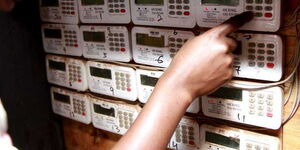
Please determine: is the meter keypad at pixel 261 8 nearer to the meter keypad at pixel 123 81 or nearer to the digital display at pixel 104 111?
the meter keypad at pixel 123 81

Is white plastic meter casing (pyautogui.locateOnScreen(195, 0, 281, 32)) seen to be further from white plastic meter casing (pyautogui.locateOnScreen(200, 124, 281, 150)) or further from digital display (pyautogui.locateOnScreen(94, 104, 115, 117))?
digital display (pyautogui.locateOnScreen(94, 104, 115, 117))

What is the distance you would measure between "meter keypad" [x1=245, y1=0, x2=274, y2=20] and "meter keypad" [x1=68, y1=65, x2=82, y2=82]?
0.62 metres

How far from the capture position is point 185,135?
1.01 meters

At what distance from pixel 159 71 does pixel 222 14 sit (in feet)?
0.80

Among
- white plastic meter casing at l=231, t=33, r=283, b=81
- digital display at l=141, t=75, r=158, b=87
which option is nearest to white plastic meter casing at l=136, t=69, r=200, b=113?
digital display at l=141, t=75, r=158, b=87

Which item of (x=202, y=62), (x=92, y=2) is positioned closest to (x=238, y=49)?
(x=202, y=62)

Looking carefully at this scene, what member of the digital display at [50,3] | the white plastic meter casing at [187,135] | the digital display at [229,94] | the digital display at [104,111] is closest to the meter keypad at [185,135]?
the white plastic meter casing at [187,135]

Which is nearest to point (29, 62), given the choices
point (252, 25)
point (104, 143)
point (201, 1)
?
point (104, 143)

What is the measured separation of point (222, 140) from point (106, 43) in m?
0.43

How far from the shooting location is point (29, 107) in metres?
1.31

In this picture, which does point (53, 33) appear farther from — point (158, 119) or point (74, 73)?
point (158, 119)

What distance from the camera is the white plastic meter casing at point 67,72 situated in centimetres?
122

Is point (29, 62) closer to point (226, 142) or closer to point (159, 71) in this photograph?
point (159, 71)

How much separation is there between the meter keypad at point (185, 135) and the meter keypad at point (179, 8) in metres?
0.29
